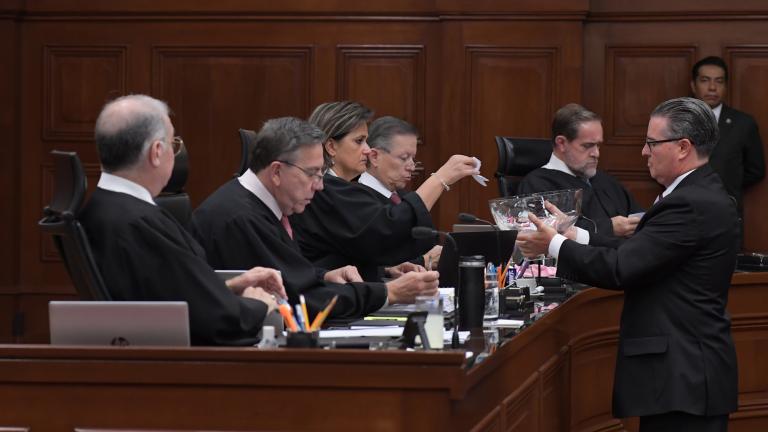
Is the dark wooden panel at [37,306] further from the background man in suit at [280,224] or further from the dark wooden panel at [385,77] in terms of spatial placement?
the background man in suit at [280,224]

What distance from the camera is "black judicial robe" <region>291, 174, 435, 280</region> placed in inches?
185

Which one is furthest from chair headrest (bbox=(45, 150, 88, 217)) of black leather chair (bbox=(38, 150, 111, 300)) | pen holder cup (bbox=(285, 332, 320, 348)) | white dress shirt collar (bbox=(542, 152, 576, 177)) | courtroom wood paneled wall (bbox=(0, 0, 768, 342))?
courtroom wood paneled wall (bbox=(0, 0, 768, 342))

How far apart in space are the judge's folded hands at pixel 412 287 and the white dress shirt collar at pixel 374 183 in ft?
3.32

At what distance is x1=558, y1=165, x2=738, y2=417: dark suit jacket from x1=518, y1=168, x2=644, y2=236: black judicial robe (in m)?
1.77

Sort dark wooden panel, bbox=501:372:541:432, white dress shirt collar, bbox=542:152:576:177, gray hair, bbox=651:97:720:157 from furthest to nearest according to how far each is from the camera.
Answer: white dress shirt collar, bbox=542:152:576:177 < gray hair, bbox=651:97:720:157 < dark wooden panel, bbox=501:372:541:432

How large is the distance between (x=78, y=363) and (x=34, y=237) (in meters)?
5.73

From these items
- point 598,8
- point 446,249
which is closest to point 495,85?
point 598,8

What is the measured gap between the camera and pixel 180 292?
3111 millimetres

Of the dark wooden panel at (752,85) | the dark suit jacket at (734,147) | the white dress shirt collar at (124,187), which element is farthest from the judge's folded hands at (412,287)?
the dark wooden panel at (752,85)

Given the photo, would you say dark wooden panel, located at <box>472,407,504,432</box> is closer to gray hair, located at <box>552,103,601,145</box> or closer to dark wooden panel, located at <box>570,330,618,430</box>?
dark wooden panel, located at <box>570,330,618,430</box>

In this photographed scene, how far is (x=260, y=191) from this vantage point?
393cm

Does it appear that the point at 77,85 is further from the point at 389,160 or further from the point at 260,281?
the point at 260,281

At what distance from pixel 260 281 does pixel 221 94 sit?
492 centimetres

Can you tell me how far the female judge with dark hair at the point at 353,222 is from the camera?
470 cm
